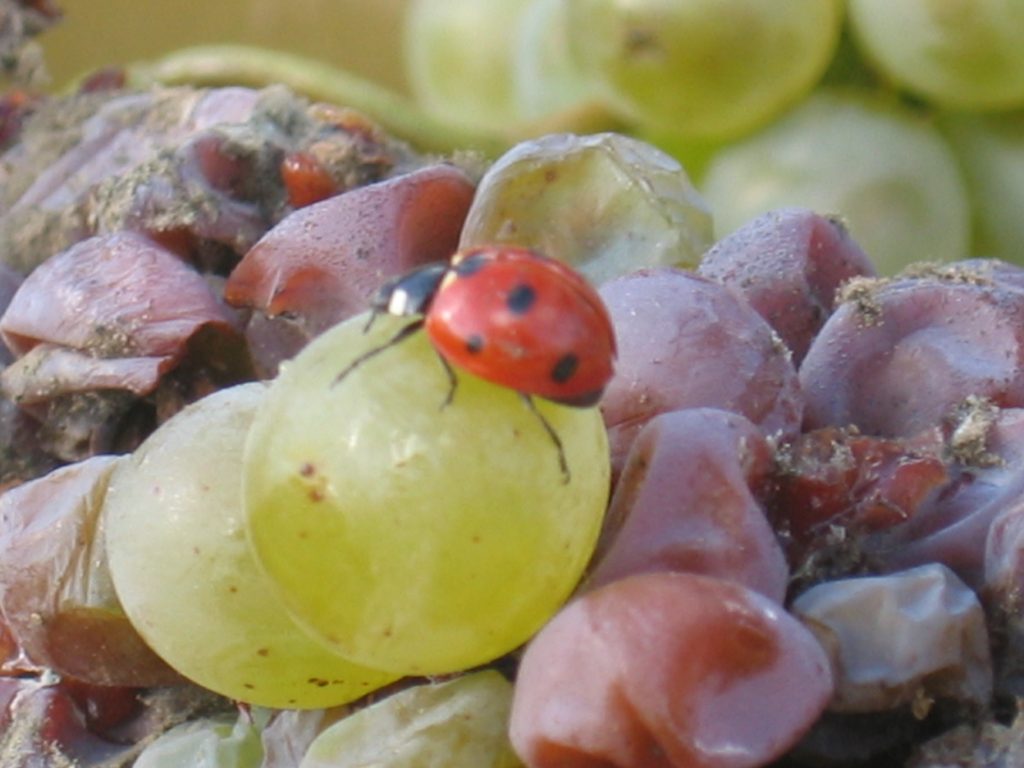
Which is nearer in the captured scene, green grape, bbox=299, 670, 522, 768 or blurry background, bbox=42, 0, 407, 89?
green grape, bbox=299, 670, 522, 768

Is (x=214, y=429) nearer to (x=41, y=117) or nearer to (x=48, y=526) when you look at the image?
(x=48, y=526)

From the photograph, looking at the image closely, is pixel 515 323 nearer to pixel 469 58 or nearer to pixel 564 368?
pixel 564 368

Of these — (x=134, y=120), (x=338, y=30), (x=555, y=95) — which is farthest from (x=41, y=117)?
(x=338, y=30)

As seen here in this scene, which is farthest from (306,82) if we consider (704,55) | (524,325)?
(524,325)

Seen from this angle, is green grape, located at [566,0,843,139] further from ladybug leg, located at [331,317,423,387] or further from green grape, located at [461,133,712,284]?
ladybug leg, located at [331,317,423,387]

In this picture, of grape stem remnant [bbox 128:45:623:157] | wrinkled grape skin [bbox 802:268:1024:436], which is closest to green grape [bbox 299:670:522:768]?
wrinkled grape skin [bbox 802:268:1024:436]
